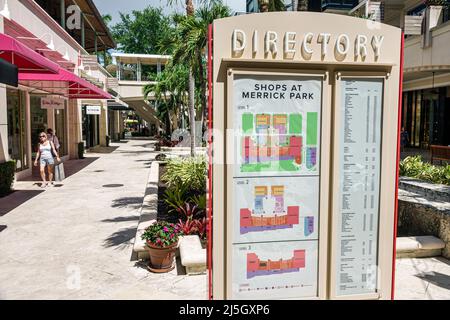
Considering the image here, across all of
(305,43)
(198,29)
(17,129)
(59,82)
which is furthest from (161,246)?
(59,82)

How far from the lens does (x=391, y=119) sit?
3863mm

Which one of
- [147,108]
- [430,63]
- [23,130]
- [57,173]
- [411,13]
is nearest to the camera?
[57,173]

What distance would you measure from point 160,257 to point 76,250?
6.41 ft

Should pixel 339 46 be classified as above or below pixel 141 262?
above

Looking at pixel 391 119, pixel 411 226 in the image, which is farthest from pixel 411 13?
pixel 391 119

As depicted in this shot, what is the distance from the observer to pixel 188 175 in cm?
1091

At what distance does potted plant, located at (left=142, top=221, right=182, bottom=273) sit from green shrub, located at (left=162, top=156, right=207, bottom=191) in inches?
150

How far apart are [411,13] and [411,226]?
22.9 meters

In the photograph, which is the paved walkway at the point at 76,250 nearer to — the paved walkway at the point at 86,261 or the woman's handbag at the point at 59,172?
the paved walkway at the point at 86,261

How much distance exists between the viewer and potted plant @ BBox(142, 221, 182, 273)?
5.91m

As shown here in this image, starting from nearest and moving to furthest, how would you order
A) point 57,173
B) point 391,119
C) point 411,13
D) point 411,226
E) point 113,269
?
point 391,119 → point 113,269 → point 411,226 → point 57,173 → point 411,13

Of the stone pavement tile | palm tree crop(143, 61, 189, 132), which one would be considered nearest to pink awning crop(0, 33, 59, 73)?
the stone pavement tile

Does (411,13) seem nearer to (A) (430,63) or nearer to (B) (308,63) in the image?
(A) (430,63)

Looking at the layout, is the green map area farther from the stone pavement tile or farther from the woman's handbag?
the woman's handbag
